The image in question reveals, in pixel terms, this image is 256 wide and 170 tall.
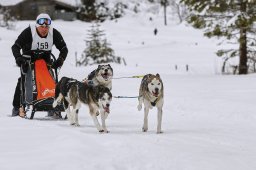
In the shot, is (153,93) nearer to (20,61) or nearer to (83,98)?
(83,98)

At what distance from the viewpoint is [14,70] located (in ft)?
75.3

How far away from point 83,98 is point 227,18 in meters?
14.1

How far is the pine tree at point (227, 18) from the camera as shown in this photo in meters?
19.5

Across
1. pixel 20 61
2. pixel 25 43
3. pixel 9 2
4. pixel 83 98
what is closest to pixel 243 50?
pixel 25 43

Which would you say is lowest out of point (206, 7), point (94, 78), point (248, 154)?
point (248, 154)

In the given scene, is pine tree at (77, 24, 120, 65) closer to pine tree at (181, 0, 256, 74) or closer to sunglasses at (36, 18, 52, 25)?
pine tree at (181, 0, 256, 74)

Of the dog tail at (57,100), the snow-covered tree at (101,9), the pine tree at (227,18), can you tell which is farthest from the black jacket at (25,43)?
the snow-covered tree at (101,9)

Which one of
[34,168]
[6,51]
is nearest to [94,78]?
[34,168]

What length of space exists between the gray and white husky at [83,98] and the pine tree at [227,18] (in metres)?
12.4

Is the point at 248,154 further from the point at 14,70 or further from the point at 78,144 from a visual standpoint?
the point at 14,70

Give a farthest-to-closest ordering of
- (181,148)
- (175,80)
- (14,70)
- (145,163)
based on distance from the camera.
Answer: (14,70) < (175,80) < (181,148) < (145,163)

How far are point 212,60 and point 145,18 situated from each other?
140 feet

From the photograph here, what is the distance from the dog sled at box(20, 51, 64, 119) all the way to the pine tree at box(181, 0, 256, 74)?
12066mm

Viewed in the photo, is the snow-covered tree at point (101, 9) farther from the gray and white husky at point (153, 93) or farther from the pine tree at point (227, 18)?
the gray and white husky at point (153, 93)
